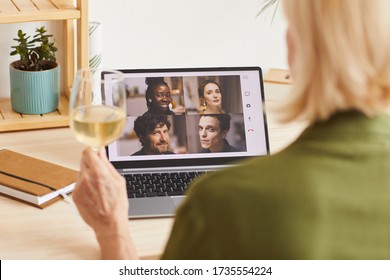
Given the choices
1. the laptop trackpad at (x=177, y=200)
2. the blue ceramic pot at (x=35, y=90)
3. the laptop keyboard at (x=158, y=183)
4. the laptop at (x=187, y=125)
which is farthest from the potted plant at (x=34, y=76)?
the laptop trackpad at (x=177, y=200)

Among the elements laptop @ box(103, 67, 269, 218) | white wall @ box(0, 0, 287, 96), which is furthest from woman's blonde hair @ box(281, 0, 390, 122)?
white wall @ box(0, 0, 287, 96)

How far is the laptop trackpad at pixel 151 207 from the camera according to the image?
1732 mm

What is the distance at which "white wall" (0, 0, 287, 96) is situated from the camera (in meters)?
2.38

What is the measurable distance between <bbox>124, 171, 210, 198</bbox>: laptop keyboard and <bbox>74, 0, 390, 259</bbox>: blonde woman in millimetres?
684

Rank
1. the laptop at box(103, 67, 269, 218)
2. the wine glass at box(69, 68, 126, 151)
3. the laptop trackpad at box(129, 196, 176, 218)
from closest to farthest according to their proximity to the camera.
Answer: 1. the wine glass at box(69, 68, 126, 151)
2. the laptop trackpad at box(129, 196, 176, 218)
3. the laptop at box(103, 67, 269, 218)

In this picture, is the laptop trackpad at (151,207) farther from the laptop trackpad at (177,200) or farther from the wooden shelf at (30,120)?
the wooden shelf at (30,120)

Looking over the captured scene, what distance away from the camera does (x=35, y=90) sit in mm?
2129

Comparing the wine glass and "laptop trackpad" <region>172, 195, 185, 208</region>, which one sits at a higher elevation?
the wine glass

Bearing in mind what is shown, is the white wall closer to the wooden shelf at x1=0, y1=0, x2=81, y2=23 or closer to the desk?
the wooden shelf at x1=0, y1=0, x2=81, y2=23

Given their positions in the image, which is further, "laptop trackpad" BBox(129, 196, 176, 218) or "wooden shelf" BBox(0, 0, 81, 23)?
"wooden shelf" BBox(0, 0, 81, 23)

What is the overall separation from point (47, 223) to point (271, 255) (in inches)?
29.9

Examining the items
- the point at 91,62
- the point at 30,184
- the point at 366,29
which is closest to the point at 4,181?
the point at 30,184

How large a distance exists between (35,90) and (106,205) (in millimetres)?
672

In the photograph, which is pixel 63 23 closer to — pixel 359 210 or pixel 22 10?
pixel 22 10
